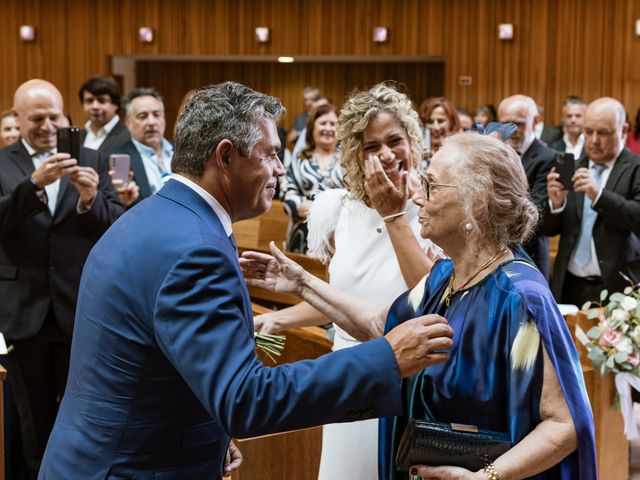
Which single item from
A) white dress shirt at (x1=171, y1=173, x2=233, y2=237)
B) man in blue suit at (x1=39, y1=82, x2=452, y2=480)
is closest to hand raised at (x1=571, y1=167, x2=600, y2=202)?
man in blue suit at (x1=39, y1=82, x2=452, y2=480)

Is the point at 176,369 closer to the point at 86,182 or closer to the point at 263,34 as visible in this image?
the point at 86,182

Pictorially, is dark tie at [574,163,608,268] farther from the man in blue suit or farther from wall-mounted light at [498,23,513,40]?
wall-mounted light at [498,23,513,40]

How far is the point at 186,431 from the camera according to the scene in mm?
1758

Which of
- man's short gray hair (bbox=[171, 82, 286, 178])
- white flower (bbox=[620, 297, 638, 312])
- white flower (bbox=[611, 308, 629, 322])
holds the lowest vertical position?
white flower (bbox=[611, 308, 629, 322])

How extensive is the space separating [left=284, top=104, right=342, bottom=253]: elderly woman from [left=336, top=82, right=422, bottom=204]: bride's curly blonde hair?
274 cm

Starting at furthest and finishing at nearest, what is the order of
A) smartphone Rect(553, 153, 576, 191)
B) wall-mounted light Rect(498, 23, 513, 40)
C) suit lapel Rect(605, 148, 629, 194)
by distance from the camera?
1. wall-mounted light Rect(498, 23, 513, 40)
2. suit lapel Rect(605, 148, 629, 194)
3. smartphone Rect(553, 153, 576, 191)

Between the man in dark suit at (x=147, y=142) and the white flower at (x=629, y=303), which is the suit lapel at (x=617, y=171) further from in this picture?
the man in dark suit at (x=147, y=142)

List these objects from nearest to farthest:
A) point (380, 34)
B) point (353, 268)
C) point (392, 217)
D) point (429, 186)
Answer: point (429, 186)
point (392, 217)
point (353, 268)
point (380, 34)

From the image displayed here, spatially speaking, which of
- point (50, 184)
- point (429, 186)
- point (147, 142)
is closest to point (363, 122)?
point (429, 186)

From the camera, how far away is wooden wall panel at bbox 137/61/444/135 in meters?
14.5

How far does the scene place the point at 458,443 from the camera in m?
1.90

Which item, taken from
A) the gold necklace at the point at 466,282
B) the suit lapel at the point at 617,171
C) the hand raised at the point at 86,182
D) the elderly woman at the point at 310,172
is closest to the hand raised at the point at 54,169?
the hand raised at the point at 86,182

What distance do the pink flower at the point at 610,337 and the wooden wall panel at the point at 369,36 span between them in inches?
311

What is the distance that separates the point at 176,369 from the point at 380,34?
10.5 meters
